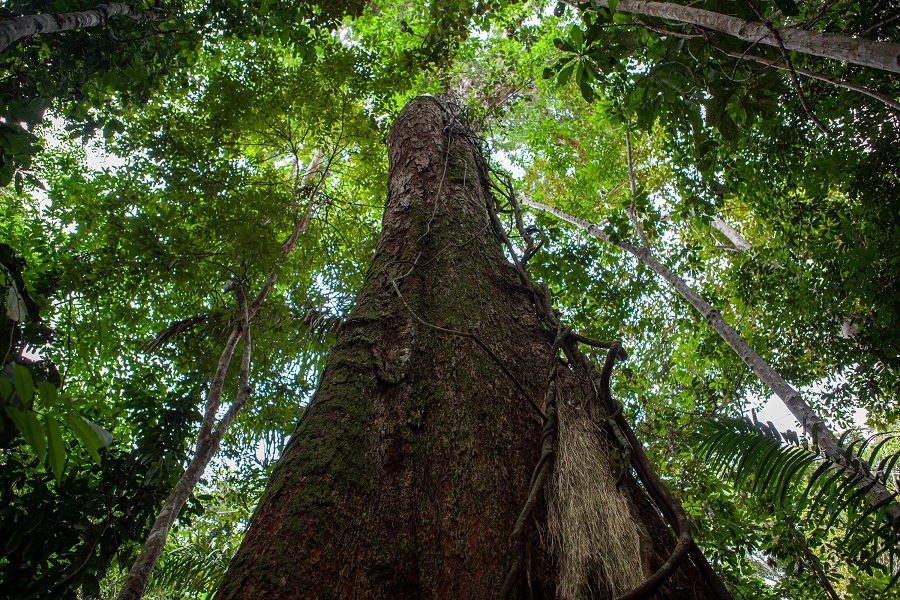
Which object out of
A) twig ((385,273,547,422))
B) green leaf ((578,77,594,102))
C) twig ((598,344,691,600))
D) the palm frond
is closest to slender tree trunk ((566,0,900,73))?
green leaf ((578,77,594,102))

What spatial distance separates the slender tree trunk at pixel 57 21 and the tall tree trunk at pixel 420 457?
6.90 ft

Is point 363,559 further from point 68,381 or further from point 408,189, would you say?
point 68,381

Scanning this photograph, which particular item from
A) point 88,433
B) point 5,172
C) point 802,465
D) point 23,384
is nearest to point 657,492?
point 88,433

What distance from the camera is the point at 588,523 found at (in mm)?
1091

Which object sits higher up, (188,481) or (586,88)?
(586,88)

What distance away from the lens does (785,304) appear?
4801mm

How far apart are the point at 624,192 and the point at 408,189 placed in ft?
27.3

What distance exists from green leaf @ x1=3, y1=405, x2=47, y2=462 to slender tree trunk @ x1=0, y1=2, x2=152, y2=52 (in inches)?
95.1

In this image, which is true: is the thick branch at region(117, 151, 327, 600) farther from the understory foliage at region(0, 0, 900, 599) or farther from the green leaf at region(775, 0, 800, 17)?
the green leaf at region(775, 0, 800, 17)

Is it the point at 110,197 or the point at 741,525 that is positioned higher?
the point at 110,197

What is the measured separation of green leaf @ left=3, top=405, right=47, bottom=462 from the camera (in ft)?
2.22

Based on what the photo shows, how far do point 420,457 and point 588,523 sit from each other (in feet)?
1.44

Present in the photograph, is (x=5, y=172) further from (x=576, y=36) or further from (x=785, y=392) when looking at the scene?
(x=785, y=392)

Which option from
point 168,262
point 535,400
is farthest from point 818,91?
point 168,262
